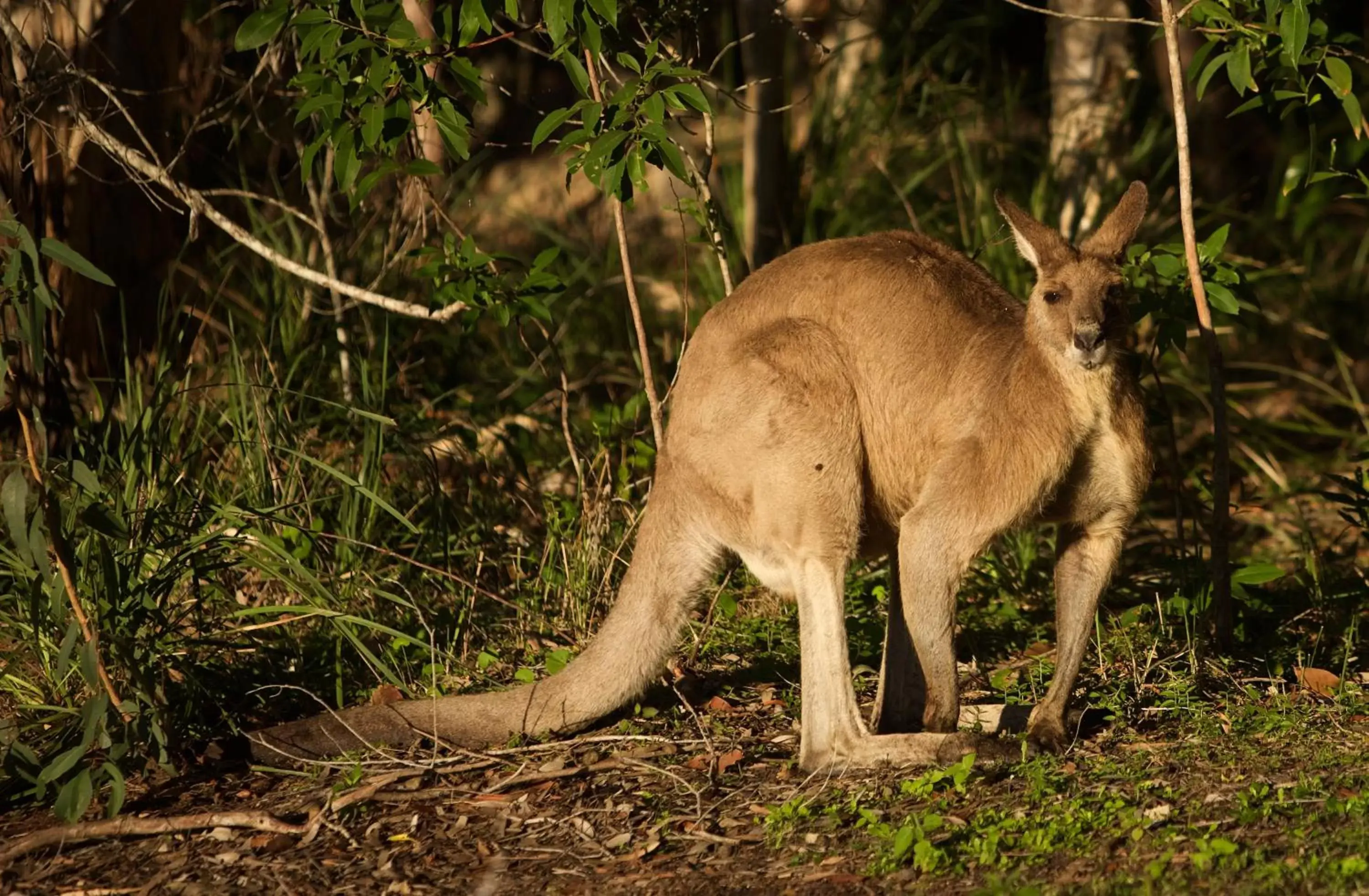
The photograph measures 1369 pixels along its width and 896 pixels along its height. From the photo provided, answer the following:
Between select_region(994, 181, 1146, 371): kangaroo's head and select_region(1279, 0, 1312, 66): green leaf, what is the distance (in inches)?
20.5

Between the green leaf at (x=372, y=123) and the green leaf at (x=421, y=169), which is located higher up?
the green leaf at (x=372, y=123)

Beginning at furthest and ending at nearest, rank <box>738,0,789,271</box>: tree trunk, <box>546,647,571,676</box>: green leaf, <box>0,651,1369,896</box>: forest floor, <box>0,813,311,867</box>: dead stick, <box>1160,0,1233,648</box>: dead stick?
1. <box>738,0,789,271</box>: tree trunk
2. <box>546,647,571,676</box>: green leaf
3. <box>1160,0,1233,648</box>: dead stick
4. <box>0,813,311,867</box>: dead stick
5. <box>0,651,1369,896</box>: forest floor

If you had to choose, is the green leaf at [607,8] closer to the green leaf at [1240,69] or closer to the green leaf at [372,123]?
the green leaf at [372,123]

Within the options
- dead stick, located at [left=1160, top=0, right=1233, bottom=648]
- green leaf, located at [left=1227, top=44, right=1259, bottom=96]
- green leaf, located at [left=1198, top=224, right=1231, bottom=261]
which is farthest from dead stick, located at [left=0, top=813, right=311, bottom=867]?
green leaf, located at [left=1227, top=44, right=1259, bottom=96]

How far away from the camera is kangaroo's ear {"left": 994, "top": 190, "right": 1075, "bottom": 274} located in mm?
4070

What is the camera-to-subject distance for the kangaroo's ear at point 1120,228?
4.13 m

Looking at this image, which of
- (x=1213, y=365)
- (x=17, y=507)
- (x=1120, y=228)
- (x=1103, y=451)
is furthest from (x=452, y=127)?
(x=1213, y=365)

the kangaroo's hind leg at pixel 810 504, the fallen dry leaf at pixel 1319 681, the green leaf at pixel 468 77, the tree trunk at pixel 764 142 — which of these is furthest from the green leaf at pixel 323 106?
the fallen dry leaf at pixel 1319 681

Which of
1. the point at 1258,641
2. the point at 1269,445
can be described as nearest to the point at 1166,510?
the point at 1269,445

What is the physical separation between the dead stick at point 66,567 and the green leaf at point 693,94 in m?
1.88

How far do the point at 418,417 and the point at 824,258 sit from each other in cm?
209

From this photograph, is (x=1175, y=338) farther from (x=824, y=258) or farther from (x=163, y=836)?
(x=163, y=836)

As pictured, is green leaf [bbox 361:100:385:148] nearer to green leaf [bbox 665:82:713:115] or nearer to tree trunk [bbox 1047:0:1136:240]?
green leaf [bbox 665:82:713:115]

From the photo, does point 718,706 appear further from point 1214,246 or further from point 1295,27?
point 1295,27
